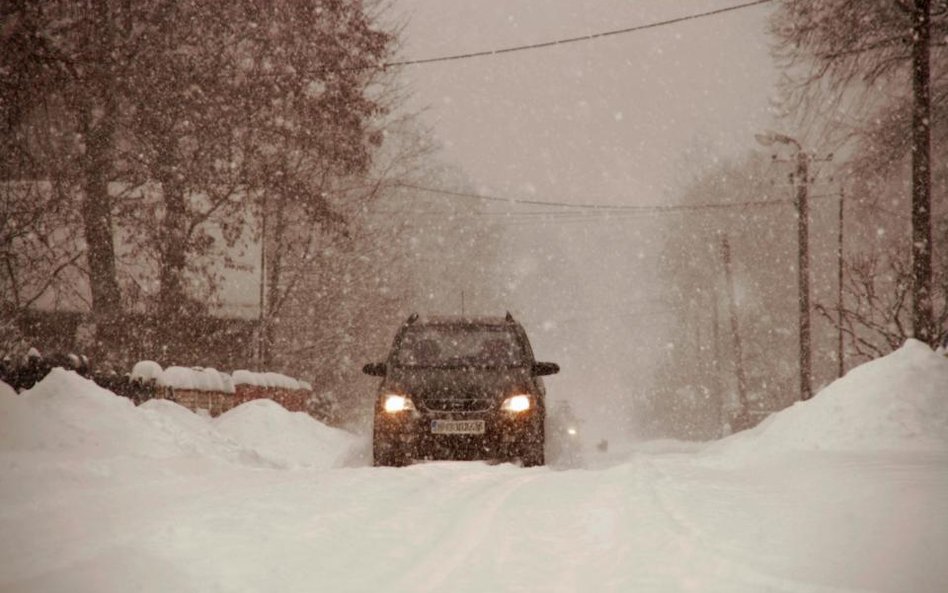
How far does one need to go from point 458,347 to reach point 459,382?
146 cm

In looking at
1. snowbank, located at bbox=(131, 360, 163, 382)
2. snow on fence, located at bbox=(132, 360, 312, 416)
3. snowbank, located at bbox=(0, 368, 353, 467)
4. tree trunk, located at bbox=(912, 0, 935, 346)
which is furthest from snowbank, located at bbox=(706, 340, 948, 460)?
snow on fence, located at bbox=(132, 360, 312, 416)

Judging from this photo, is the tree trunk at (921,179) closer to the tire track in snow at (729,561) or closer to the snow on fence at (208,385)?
the tire track in snow at (729,561)

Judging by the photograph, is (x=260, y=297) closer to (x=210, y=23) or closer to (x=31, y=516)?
(x=210, y=23)

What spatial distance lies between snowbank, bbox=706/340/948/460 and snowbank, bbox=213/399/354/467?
21.6 feet

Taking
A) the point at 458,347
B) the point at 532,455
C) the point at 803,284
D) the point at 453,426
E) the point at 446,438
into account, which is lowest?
the point at 532,455

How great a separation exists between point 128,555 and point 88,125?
17.9 meters

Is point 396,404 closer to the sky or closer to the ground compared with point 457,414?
closer to the sky

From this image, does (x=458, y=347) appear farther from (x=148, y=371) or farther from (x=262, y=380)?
(x=262, y=380)

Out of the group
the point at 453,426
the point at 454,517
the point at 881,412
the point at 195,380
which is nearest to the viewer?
the point at 454,517

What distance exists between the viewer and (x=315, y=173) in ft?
78.6

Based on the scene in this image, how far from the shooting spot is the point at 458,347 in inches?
437

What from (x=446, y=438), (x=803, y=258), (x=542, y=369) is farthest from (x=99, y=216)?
(x=803, y=258)

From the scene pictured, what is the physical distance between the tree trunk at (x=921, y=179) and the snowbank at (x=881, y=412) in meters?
6.83

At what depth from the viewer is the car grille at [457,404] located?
9414 millimetres
